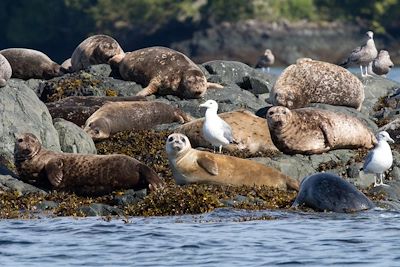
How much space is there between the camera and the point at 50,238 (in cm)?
1334

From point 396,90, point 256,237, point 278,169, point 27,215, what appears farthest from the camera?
point 396,90

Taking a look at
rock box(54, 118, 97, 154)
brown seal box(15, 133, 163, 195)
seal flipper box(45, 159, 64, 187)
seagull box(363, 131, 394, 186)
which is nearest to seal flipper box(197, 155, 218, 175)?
brown seal box(15, 133, 163, 195)

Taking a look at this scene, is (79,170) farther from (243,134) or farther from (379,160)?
(379,160)

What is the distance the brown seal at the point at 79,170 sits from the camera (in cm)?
1547

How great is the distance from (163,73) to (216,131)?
207 inches

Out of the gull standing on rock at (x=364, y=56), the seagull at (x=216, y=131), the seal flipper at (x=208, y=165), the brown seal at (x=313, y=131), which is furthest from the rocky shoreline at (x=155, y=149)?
the seagull at (x=216, y=131)

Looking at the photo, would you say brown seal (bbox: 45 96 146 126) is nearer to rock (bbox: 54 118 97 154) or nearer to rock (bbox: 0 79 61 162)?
rock (bbox: 0 79 61 162)

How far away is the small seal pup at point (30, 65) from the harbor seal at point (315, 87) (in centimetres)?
463

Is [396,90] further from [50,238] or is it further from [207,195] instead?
[50,238]

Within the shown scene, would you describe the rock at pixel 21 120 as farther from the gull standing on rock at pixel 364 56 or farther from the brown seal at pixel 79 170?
the gull standing on rock at pixel 364 56

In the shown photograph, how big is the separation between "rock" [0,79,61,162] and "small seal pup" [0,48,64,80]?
202 inches

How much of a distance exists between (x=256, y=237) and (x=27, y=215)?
2.87 metres

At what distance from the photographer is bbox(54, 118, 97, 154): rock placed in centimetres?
1725

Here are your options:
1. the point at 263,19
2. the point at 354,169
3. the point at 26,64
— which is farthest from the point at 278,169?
the point at 263,19
